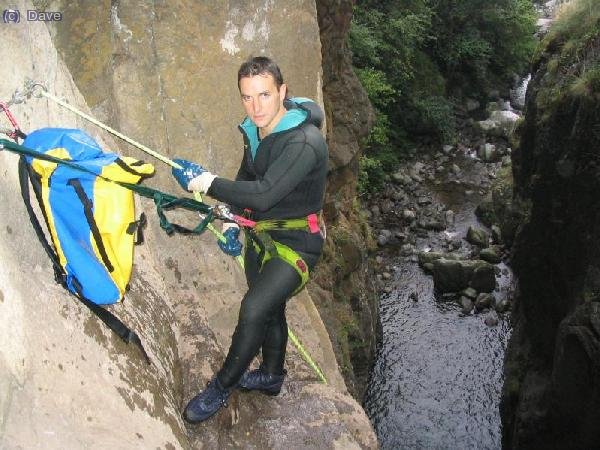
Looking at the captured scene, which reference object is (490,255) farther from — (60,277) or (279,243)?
(60,277)

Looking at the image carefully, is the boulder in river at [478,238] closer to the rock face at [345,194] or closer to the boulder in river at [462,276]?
the boulder in river at [462,276]

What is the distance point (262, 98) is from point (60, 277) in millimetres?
1488

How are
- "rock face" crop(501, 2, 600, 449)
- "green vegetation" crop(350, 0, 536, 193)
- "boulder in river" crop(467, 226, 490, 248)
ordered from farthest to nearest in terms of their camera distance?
"green vegetation" crop(350, 0, 536, 193), "boulder in river" crop(467, 226, 490, 248), "rock face" crop(501, 2, 600, 449)

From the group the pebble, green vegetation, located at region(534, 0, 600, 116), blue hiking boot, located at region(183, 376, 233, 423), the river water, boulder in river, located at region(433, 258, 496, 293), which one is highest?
green vegetation, located at region(534, 0, 600, 116)

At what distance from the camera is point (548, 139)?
38.1 feet

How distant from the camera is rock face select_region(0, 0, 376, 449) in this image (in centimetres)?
269

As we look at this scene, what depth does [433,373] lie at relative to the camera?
13.8 metres

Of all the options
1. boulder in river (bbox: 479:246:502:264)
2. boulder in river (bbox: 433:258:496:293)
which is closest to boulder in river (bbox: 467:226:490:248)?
boulder in river (bbox: 479:246:502:264)

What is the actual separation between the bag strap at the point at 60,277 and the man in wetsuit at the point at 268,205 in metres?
0.66

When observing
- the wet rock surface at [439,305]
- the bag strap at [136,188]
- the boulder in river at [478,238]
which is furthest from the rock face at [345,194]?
the boulder in river at [478,238]

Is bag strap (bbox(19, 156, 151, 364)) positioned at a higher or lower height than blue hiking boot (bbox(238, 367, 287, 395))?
higher

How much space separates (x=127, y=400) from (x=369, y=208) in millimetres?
16988

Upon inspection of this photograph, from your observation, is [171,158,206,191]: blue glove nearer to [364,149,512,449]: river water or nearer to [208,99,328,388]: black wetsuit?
[208,99,328,388]: black wetsuit

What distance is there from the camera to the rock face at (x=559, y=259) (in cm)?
948
